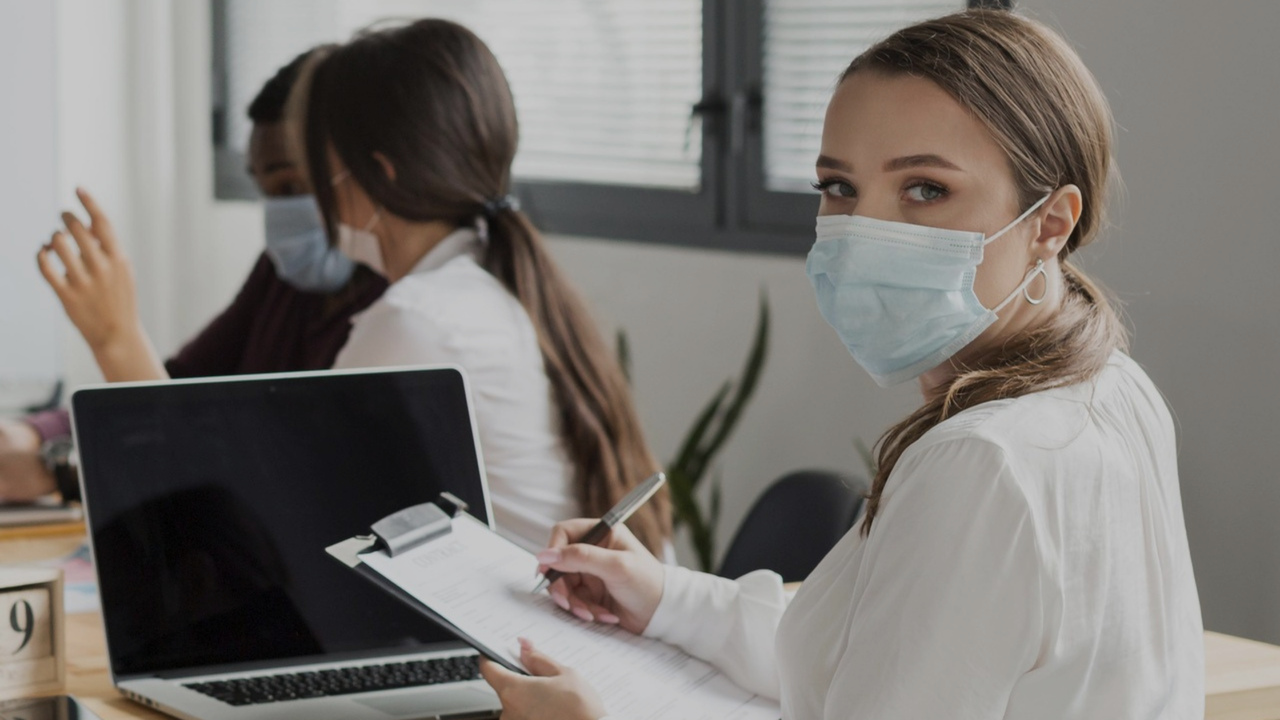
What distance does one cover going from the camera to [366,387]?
1.41 m

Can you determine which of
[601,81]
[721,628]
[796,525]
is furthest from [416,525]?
[601,81]

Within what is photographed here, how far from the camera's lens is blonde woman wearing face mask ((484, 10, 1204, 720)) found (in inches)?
34.9

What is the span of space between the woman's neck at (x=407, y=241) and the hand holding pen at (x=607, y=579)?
797mm

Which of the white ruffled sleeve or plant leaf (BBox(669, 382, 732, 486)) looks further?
plant leaf (BBox(669, 382, 732, 486))

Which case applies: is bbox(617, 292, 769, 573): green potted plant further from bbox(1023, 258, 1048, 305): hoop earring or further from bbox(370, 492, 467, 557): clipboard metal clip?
bbox(1023, 258, 1048, 305): hoop earring

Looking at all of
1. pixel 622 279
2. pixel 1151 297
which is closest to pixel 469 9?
pixel 622 279

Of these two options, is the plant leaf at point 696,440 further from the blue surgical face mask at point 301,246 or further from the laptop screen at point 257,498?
the laptop screen at point 257,498

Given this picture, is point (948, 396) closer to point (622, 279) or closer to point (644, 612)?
point (644, 612)

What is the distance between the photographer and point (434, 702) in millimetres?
1271

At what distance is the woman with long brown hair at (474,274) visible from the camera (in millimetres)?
1844

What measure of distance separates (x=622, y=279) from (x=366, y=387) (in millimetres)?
1831

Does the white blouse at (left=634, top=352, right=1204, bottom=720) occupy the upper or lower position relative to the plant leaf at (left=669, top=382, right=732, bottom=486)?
upper

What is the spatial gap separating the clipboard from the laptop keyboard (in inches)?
5.1

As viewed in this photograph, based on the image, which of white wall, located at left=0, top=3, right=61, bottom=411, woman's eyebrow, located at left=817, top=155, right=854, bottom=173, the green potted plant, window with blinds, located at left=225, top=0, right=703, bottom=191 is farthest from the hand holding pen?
white wall, located at left=0, top=3, right=61, bottom=411
